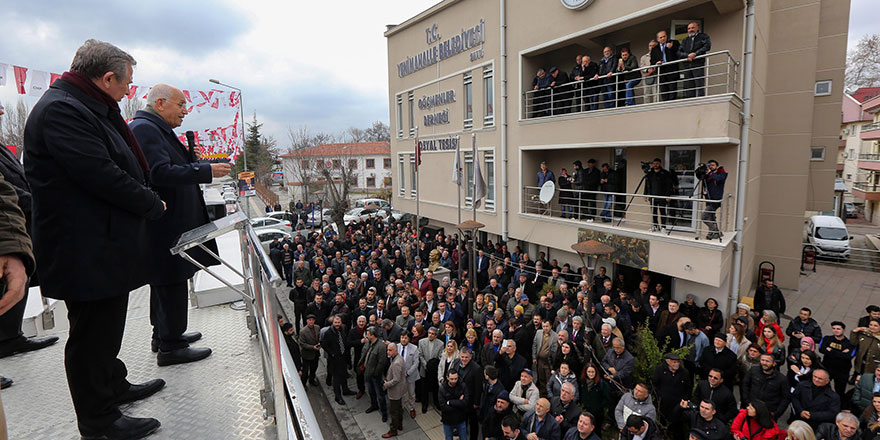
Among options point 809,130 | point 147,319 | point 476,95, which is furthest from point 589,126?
point 147,319

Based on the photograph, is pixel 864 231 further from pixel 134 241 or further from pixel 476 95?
pixel 134 241

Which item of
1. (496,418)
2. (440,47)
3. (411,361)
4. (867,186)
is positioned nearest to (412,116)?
(440,47)

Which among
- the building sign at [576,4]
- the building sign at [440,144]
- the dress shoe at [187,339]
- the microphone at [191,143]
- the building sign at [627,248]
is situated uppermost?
the building sign at [576,4]

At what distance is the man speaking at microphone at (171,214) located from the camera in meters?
2.85

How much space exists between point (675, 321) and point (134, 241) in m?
10.0

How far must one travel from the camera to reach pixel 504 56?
1539cm

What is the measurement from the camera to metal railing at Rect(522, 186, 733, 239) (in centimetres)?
1080

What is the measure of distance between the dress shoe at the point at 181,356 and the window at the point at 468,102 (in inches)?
599

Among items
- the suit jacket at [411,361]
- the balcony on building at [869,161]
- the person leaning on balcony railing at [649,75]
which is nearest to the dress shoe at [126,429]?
the suit jacket at [411,361]

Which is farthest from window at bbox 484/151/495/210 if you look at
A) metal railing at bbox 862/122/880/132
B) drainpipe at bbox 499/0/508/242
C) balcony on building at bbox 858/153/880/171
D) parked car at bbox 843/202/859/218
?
parked car at bbox 843/202/859/218

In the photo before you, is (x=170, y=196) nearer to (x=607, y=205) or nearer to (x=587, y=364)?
(x=587, y=364)

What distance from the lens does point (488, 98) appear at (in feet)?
54.9

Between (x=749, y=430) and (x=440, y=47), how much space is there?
1663cm

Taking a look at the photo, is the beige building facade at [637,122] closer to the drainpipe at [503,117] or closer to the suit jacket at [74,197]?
the drainpipe at [503,117]
